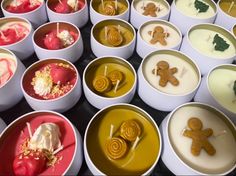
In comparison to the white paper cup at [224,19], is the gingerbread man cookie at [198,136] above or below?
below

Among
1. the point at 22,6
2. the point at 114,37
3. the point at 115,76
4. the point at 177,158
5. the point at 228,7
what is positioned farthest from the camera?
the point at 228,7

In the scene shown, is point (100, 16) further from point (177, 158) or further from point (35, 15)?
point (177, 158)

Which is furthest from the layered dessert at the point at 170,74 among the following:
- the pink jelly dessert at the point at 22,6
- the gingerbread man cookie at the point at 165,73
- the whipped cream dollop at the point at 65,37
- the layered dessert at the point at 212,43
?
the pink jelly dessert at the point at 22,6

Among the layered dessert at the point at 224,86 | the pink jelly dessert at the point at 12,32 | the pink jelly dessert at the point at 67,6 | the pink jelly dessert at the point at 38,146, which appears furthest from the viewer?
the pink jelly dessert at the point at 67,6

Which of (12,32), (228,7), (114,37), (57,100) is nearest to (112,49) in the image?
(114,37)

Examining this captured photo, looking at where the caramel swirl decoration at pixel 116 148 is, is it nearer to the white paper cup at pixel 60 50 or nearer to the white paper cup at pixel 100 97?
the white paper cup at pixel 100 97

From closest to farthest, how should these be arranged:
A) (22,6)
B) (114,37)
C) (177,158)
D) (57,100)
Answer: (177,158), (57,100), (114,37), (22,6)

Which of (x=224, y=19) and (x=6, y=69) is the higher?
(x=224, y=19)

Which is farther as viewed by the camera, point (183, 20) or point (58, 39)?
point (183, 20)
